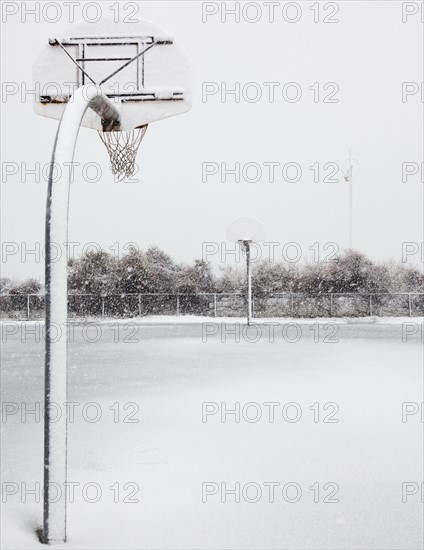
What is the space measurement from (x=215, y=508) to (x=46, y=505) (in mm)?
920

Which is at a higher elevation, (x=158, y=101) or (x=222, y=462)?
(x=158, y=101)

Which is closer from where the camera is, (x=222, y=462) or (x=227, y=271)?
(x=222, y=462)

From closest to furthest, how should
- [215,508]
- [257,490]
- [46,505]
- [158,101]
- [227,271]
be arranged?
[46,505]
[215,508]
[257,490]
[158,101]
[227,271]

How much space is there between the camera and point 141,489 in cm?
372

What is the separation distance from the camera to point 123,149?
5410mm

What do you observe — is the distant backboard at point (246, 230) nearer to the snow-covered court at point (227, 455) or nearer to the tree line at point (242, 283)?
the tree line at point (242, 283)

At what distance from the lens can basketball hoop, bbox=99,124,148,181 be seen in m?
5.18

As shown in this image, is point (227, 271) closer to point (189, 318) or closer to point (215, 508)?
point (189, 318)

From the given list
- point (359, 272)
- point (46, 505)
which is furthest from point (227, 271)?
point (46, 505)

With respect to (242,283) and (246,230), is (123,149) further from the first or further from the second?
(242,283)

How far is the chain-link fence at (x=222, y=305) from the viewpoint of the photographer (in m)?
23.3

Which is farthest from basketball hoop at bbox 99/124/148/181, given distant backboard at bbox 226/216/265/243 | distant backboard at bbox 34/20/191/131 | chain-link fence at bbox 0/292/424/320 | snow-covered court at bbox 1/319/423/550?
chain-link fence at bbox 0/292/424/320

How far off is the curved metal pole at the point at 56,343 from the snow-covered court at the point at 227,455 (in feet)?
0.26

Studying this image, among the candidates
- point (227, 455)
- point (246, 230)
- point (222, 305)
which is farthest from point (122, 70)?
point (222, 305)
